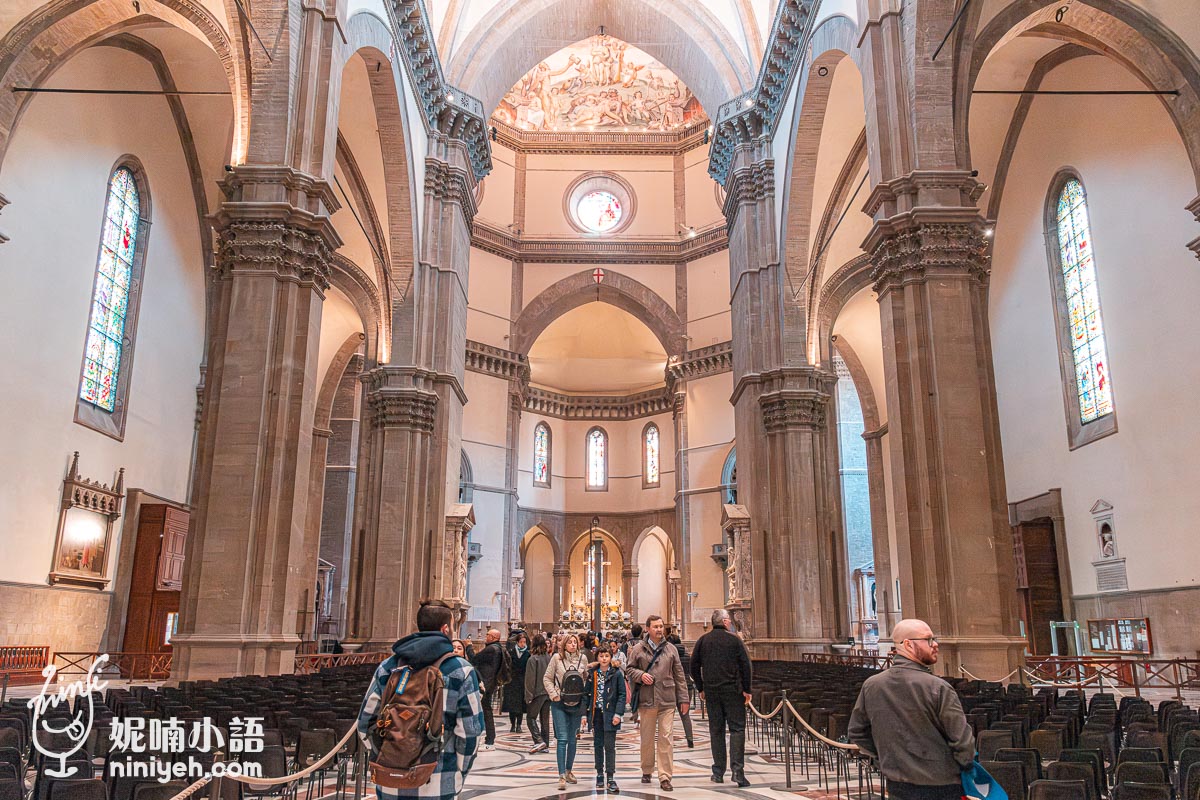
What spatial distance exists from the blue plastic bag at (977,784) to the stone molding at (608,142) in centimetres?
3955

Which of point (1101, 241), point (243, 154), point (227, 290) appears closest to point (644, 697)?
point (227, 290)

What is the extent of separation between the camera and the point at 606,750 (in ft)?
26.0

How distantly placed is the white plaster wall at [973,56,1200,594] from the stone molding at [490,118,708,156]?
73.4 ft

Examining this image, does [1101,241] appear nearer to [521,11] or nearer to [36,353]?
[521,11]

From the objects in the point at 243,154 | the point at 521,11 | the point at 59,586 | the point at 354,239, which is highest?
the point at 521,11

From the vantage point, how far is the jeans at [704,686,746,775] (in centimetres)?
830

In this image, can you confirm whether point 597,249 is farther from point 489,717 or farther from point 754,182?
point 489,717

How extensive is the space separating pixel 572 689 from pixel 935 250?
25.6ft

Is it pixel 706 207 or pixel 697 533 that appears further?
pixel 706 207

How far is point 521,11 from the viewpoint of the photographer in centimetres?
2689

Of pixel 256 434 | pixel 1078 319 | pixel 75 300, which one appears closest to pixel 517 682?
pixel 256 434

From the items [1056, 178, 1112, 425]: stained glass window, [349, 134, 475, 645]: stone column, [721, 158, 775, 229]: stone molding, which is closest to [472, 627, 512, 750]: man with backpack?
[349, 134, 475, 645]: stone column

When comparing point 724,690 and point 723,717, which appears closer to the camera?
point 724,690

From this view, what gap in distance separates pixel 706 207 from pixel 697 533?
14.4 metres
